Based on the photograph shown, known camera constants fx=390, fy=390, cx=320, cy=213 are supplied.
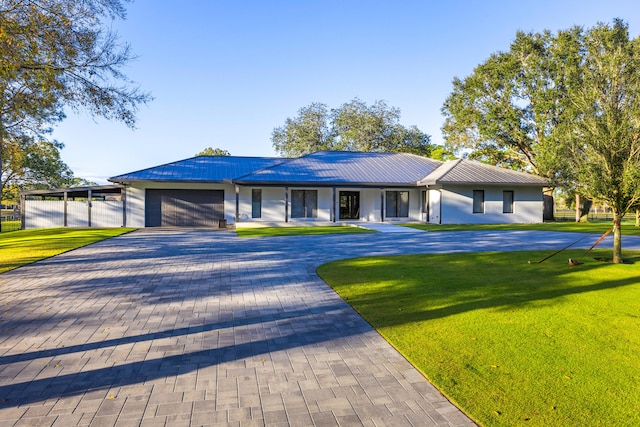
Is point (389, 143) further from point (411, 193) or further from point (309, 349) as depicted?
point (309, 349)

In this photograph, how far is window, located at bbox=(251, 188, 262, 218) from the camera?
24.2m

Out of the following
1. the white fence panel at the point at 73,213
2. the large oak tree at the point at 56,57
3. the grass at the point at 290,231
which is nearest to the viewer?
the large oak tree at the point at 56,57

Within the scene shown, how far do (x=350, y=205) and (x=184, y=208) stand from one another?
34.6 feet

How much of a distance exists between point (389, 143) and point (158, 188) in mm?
27087

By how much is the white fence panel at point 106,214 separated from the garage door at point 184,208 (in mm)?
1645

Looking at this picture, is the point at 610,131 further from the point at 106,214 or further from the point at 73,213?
the point at 73,213

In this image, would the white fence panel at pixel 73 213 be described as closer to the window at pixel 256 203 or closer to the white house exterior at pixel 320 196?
the white house exterior at pixel 320 196

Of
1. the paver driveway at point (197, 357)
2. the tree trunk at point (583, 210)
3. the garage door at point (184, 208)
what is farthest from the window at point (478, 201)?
the paver driveway at point (197, 357)

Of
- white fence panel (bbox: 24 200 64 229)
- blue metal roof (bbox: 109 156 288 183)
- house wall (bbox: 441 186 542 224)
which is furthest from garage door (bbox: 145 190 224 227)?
house wall (bbox: 441 186 542 224)

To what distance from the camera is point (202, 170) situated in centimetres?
2548

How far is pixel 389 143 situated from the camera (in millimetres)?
43469

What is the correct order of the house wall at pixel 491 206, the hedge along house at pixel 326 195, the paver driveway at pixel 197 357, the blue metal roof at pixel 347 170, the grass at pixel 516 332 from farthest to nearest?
1. the house wall at pixel 491 206
2. the hedge along house at pixel 326 195
3. the blue metal roof at pixel 347 170
4. the grass at pixel 516 332
5. the paver driveway at pixel 197 357

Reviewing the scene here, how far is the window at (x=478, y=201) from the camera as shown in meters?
24.6

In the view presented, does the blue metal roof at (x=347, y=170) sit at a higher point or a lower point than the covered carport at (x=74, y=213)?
higher
